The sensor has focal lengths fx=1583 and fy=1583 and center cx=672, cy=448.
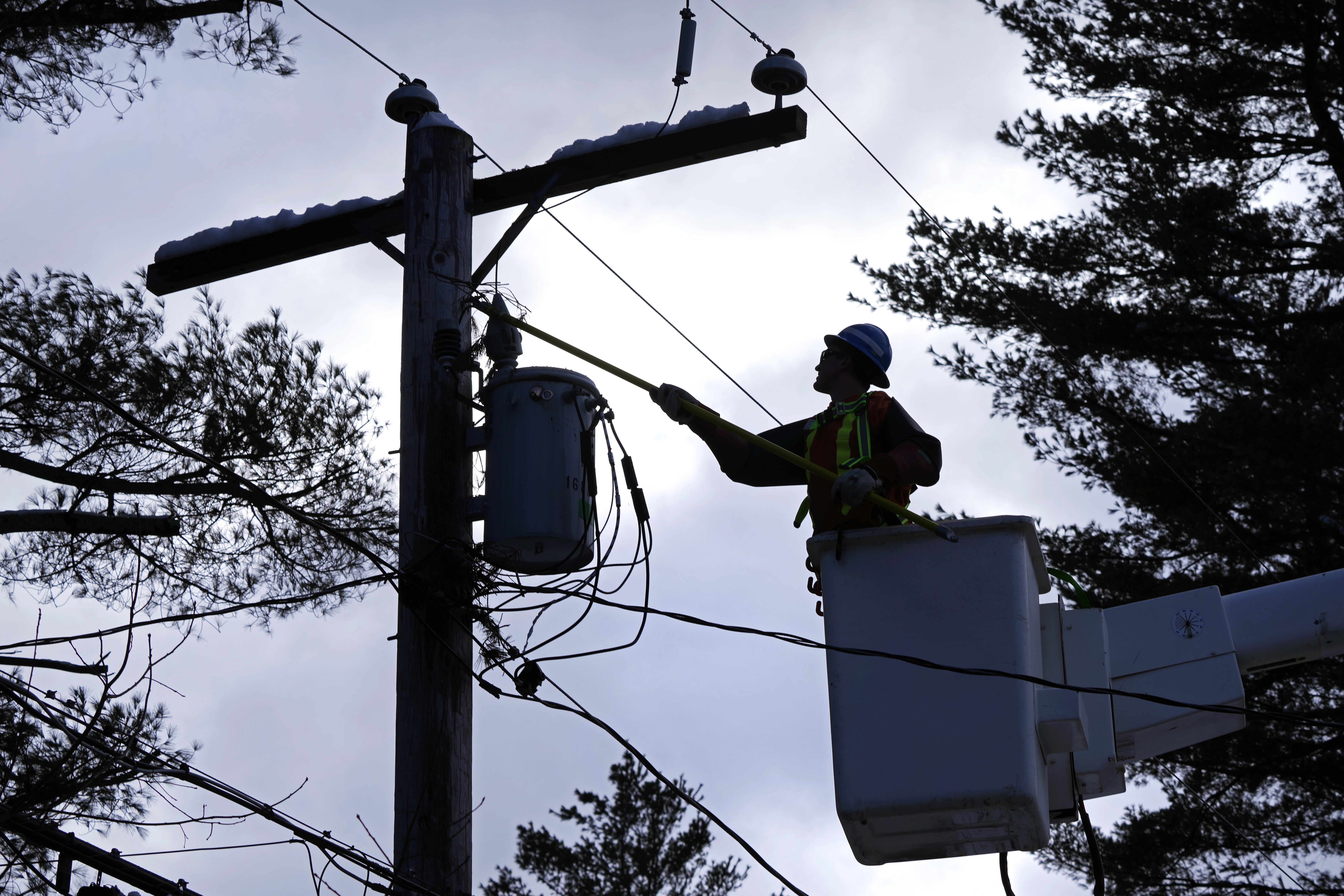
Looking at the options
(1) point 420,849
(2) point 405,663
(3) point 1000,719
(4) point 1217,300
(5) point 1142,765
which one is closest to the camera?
(3) point 1000,719

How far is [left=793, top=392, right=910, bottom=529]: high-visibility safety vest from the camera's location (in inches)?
201

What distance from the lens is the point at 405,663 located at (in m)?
5.05

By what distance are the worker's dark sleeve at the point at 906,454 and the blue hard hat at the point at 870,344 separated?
288 mm

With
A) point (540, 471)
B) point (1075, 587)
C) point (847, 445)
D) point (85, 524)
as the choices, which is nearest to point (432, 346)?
point (540, 471)

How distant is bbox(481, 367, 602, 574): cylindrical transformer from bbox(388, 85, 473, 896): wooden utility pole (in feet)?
0.48

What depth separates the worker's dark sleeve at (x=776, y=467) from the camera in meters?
5.70

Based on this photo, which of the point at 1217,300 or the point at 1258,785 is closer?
the point at 1258,785

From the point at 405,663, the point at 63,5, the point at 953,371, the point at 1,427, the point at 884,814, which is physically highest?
the point at 953,371

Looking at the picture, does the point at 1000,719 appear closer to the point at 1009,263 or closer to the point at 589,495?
the point at 589,495

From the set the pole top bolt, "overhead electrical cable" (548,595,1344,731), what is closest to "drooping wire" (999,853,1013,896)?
"overhead electrical cable" (548,595,1344,731)

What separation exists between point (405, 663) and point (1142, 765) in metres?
6.68

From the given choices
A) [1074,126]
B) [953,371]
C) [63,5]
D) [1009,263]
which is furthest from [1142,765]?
[63,5]

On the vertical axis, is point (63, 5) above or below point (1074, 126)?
below

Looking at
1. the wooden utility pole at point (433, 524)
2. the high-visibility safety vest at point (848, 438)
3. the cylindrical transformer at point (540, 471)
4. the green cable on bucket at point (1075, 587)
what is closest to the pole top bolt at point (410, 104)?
the wooden utility pole at point (433, 524)
